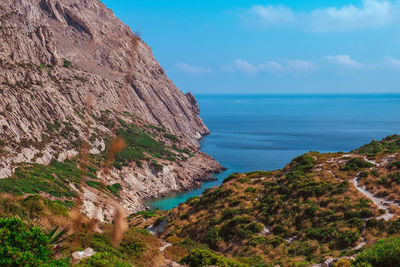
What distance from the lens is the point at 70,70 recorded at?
9738 cm

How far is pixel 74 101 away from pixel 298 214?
72227 mm

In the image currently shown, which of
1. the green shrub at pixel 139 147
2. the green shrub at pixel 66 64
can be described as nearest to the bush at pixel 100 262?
the green shrub at pixel 139 147

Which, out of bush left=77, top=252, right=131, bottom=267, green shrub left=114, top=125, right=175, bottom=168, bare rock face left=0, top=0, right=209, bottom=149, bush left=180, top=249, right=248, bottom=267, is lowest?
bush left=180, top=249, right=248, bottom=267

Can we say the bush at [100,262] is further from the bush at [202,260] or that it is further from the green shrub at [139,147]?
the green shrub at [139,147]

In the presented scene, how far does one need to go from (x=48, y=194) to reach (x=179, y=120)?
93.1 m

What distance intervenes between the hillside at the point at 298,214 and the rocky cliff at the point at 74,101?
14.8m

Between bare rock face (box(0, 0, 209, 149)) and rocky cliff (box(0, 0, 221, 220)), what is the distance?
0.76 feet

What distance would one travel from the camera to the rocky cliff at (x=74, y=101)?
6284cm

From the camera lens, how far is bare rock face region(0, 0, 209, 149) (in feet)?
227

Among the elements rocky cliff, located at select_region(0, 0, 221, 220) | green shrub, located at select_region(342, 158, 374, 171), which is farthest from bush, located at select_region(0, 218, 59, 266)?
green shrub, located at select_region(342, 158, 374, 171)

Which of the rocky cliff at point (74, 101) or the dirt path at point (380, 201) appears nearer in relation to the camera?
the dirt path at point (380, 201)

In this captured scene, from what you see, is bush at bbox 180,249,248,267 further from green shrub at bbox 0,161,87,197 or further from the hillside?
green shrub at bbox 0,161,87,197

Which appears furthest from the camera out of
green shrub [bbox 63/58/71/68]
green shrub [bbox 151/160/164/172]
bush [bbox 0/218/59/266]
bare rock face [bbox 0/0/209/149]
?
green shrub [bbox 63/58/71/68]

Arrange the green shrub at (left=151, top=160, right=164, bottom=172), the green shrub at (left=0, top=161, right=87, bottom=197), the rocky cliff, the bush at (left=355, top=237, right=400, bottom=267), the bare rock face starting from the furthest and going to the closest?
the green shrub at (left=151, top=160, right=164, bottom=172), the bare rock face, the rocky cliff, the green shrub at (left=0, top=161, right=87, bottom=197), the bush at (left=355, top=237, right=400, bottom=267)
